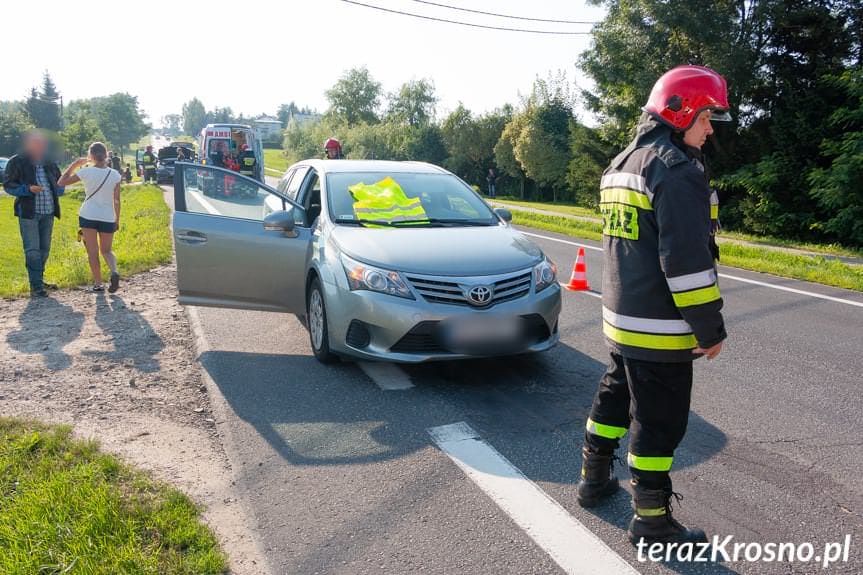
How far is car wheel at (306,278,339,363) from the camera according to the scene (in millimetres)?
5426

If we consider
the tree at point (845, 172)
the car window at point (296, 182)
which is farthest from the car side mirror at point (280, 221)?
Result: the tree at point (845, 172)

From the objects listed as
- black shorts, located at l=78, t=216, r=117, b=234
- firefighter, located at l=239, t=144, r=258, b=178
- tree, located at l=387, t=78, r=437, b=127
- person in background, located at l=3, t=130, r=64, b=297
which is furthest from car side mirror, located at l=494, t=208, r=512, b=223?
tree, located at l=387, t=78, r=437, b=127

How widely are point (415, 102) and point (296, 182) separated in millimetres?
74330

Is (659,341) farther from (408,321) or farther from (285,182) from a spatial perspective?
(285,182)

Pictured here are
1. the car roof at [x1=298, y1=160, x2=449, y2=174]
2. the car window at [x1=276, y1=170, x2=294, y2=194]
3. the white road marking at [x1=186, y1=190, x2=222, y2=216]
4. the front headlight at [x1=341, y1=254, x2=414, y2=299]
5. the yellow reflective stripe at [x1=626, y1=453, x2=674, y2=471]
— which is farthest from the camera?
the car window at [x1=276, y1=170, x2=294, y2=194]

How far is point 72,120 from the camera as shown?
220 ft

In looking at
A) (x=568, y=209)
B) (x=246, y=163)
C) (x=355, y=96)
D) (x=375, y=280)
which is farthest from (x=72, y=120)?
(x=375, y=280)

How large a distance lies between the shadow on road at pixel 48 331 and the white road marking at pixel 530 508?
3.44 metres

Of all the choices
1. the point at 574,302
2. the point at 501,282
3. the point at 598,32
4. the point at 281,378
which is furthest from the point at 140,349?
the point at 598,32

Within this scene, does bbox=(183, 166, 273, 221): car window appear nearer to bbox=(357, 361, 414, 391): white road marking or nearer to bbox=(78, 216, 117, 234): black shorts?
bbox=(357, 361, 414, 391): white road marking

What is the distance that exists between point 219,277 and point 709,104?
4.42 meters

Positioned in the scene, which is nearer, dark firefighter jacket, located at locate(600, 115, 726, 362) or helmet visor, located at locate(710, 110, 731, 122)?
dark firefighter jacket, located at locate(600, 115, 726, 362)

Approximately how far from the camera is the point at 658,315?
9.45 ft

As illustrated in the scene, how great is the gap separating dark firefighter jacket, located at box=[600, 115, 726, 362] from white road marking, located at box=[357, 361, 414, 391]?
7.36ft
